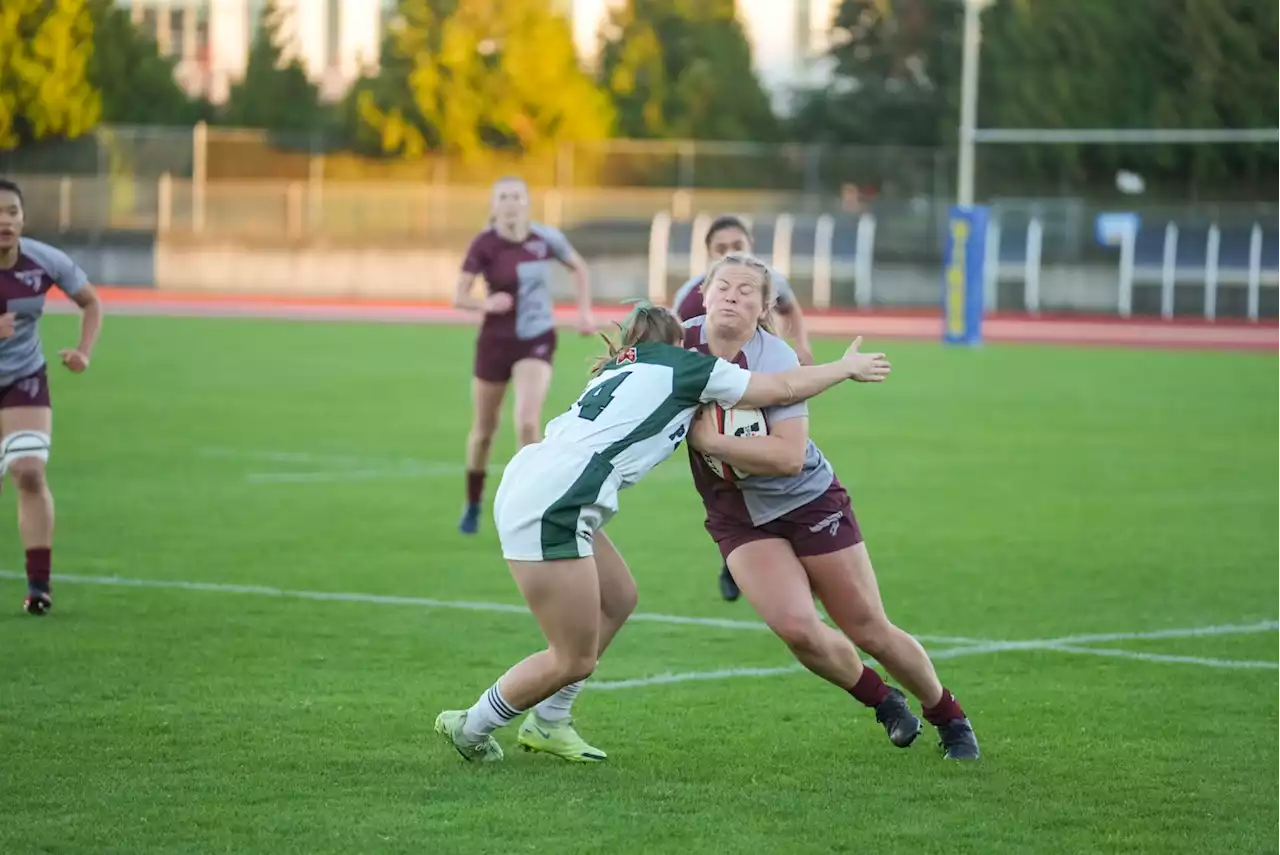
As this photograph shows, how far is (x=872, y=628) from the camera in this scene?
6441mm

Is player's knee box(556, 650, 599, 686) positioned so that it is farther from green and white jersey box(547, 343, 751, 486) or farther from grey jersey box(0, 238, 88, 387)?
grey jersey box(0, 238, 88, 387)

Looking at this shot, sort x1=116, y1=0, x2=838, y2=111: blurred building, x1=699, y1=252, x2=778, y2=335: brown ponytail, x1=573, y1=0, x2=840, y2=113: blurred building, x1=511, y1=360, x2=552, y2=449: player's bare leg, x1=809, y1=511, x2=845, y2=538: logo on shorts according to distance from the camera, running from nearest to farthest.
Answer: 1. x1=699, y1=252, x2=778, y2=335: brown ponytail
2. x1=809, y1=511, x2=845, y2=538: logo on shorts
3. x1=511, y1=360, x2=552, y2=449: player's bare leg
4. x1=573, y1=0, x2=840, y2=113: blurred building
5. x1=116, y1=0, x2=838, y2=111: blurred building

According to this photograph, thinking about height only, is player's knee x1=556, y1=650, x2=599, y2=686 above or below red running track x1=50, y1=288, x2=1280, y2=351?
above

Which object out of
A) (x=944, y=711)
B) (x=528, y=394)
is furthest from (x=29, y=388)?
(x=944, y=711)

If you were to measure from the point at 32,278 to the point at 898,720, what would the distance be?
190 inches

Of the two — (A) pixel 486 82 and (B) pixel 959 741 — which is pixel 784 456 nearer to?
(B) pixel 959 741

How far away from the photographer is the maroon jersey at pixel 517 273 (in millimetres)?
12547

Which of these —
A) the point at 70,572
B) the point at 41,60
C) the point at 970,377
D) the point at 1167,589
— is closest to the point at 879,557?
the point at 1167,589

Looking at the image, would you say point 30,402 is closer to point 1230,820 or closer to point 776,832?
point 776,832

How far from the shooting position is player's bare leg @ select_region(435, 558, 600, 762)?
6027 mm

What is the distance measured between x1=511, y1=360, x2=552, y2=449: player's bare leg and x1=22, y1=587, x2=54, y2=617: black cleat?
3.91m

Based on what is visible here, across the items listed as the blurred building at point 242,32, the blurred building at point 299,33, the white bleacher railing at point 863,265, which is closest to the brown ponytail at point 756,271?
the white bleacher railing at point 863,265

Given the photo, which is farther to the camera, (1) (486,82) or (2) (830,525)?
(1) (486,82)

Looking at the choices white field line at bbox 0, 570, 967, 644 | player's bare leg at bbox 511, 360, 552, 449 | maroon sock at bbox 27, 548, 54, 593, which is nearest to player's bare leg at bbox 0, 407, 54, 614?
maroon sock at bbox 27, 548, 54, 593
